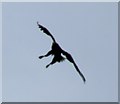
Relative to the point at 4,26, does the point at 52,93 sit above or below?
below

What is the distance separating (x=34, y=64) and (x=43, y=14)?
0.50m

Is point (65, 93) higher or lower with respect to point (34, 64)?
lower

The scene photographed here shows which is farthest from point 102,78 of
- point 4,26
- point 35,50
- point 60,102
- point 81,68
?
point 4,26

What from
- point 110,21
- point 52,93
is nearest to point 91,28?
point 110,21

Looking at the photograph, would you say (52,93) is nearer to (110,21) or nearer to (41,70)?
(41,70)

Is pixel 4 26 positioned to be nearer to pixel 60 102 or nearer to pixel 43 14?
pixel 43 14

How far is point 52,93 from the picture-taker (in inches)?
150

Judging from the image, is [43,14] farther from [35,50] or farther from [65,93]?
[65,93]

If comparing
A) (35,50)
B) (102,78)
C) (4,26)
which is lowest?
(102,78)

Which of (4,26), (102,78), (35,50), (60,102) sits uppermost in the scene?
(4,26)

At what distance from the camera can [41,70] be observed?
3.79m

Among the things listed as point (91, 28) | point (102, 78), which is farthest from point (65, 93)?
point (91, 28)

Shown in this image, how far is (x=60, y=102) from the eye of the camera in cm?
380

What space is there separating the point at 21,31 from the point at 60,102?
0.79 metres
